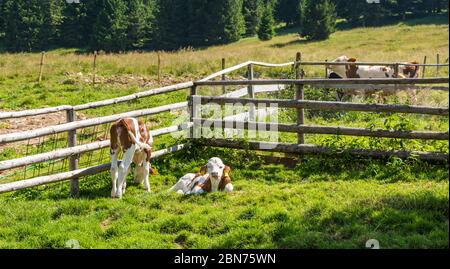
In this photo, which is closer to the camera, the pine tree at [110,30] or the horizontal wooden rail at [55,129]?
the horizontal wooden rail at [55,129]

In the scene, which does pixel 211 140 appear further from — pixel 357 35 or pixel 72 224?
→ pixel 357 35

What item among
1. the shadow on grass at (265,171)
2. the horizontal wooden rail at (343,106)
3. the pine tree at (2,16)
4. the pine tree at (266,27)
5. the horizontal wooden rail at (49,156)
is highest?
the pine tree at (2,16)

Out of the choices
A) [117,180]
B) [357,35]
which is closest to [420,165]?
[117,180]

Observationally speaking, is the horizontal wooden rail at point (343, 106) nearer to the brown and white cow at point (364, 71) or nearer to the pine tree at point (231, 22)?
the brown and white cow at point (364, 71)

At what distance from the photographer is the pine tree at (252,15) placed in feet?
273

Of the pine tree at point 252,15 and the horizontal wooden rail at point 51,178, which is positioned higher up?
the pine tree at point 252,15

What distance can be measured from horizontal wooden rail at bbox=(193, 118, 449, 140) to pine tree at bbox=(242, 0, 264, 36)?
2852 inches

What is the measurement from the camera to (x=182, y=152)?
38.4 ft

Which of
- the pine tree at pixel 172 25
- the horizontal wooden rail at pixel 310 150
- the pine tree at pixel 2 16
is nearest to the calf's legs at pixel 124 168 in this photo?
the horizontal wooden rail at pixel 310 150

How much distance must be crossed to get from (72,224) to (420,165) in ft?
17.7

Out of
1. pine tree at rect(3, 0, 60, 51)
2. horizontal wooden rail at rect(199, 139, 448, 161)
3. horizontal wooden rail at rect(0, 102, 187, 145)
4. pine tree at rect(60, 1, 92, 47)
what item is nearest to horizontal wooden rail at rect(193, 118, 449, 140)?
horizontal wooden rail at rect(199, 139, 448, 161)

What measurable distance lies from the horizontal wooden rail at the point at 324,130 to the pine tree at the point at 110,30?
6309 cm

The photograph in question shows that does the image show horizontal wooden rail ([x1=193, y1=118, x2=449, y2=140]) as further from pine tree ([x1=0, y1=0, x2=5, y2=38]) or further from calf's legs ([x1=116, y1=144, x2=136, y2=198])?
pine tree ([x1=0, y1=0, x2=5, y2=38])

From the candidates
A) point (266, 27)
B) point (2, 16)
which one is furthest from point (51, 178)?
point (2, 16)
